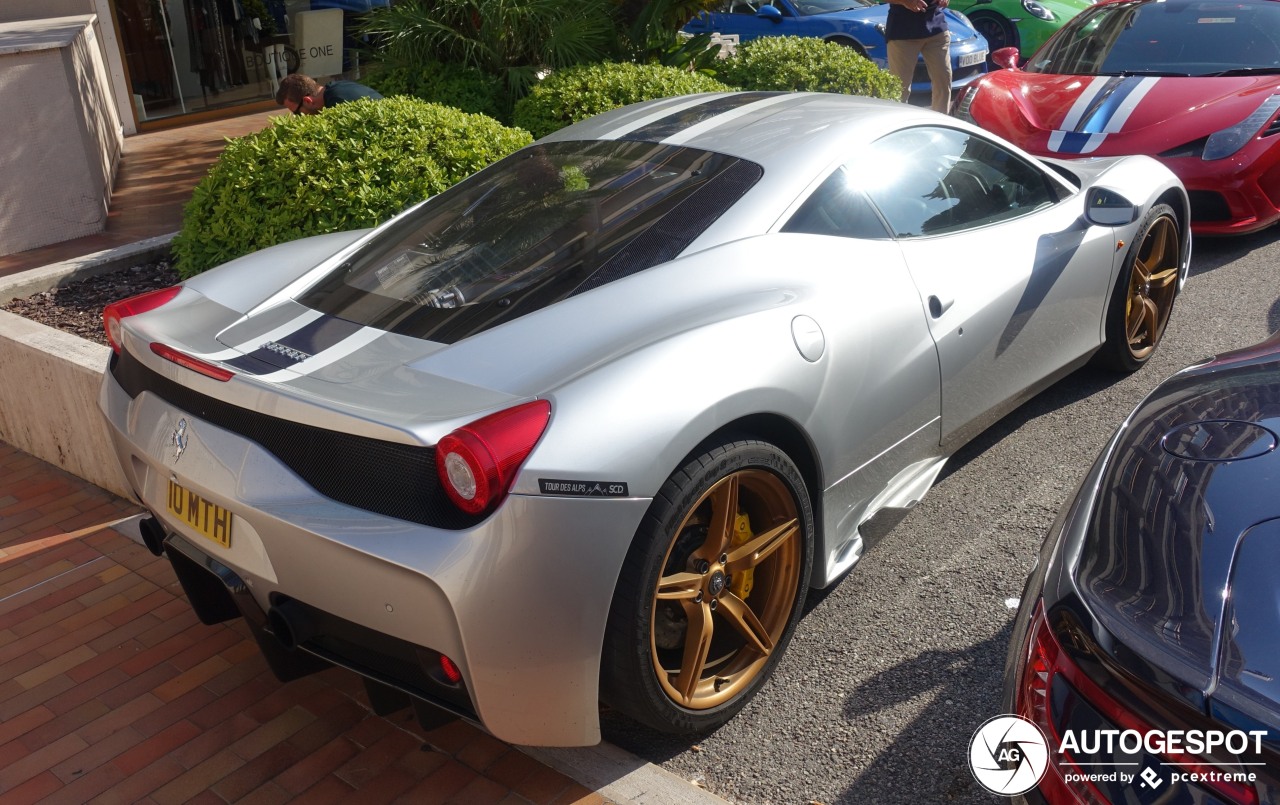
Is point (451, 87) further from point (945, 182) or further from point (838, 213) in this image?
point (838, 213)

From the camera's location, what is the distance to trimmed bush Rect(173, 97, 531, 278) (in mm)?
5062

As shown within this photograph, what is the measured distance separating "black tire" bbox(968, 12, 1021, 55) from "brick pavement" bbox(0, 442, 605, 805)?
12373mm

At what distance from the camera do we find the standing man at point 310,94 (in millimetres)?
6906

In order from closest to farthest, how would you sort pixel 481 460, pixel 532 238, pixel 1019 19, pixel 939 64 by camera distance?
1. pixel 481 460
2. pixel 532 238
3. pixel 939 64
4. pixel 1019 19

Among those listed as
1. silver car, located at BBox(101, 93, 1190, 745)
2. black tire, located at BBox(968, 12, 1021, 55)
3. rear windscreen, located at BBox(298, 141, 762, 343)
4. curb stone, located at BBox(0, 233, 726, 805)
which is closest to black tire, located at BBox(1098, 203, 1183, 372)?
silver car, located at BBox(101, 93, 1190, 745)

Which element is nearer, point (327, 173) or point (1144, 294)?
point (1144, 294)

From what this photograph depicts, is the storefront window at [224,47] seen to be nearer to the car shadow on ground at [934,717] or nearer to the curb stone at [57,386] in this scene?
the curb stone at [57,386]

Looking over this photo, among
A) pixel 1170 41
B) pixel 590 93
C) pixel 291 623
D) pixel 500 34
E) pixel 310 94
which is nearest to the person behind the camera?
pixel 291 623

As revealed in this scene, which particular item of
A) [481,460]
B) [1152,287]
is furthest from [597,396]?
[1152,287]

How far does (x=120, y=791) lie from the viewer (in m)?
2.80

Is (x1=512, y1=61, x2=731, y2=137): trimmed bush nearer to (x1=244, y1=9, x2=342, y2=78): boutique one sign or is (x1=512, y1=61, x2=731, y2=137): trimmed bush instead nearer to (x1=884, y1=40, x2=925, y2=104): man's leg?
(x1=884, y1=40, x2=925, y2=104): man's leg

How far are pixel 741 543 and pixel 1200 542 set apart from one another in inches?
47.6

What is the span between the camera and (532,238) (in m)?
3.18

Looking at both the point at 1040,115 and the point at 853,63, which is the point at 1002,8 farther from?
the point at 1040,115
